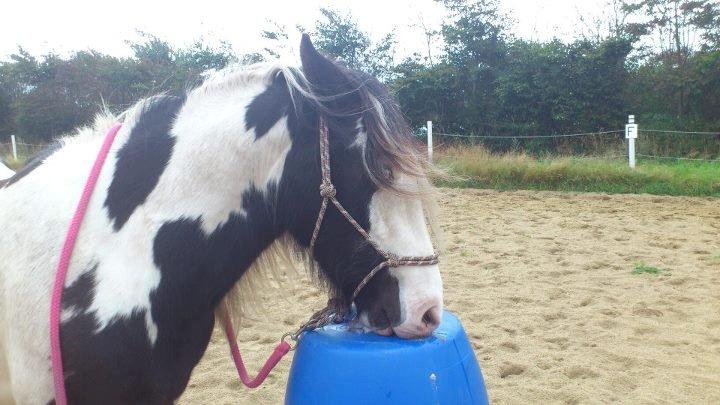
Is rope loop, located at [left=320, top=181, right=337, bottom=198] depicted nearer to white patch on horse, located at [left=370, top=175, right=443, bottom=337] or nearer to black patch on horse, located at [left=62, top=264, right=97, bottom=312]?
white patch on horse, located at [left=370, top=175, right=443, bottom=337]

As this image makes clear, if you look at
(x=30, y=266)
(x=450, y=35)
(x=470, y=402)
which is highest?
(x=450, y=35)

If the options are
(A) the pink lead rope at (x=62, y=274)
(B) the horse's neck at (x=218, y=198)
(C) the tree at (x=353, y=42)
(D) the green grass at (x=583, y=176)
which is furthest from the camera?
(C) the tree at (x=353, y=42)

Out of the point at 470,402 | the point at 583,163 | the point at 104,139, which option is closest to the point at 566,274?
the point at 470,402

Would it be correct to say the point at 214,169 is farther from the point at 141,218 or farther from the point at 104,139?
the point at 104,139

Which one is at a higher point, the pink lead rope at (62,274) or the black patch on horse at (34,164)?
the black patch on horse at (34,164)

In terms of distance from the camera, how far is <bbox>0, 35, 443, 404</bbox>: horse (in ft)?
4.43

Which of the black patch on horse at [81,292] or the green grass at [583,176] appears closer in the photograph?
the black patch on horse at [81,292]

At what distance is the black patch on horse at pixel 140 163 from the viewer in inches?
55.5

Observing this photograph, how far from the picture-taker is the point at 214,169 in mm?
1430

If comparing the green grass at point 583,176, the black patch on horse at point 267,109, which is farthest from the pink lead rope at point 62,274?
the green grass at point 583,176

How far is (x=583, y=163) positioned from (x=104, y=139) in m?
10.9

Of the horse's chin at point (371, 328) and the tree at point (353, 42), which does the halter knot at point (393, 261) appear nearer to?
the horse's chin at point (371, 328)

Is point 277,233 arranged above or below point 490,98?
below

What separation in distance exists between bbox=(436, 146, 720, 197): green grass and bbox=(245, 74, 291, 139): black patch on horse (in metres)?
8.04
